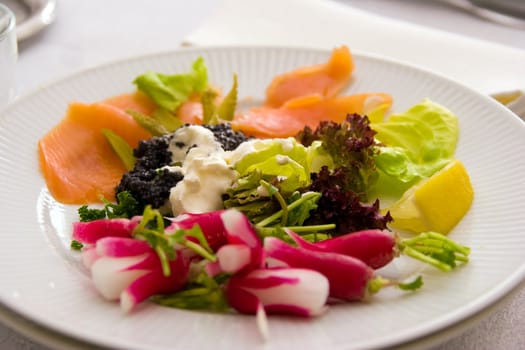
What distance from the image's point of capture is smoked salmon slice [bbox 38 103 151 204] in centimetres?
245

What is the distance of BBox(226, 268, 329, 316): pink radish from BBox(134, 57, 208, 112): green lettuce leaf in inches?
51.8

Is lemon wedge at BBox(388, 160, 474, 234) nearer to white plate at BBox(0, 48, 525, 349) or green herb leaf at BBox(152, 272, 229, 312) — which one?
white plate at BBox(0, 48, 525, 349)

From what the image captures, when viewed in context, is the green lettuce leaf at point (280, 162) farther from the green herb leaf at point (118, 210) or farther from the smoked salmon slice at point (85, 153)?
the smoked salmon slice at point (85, 153)

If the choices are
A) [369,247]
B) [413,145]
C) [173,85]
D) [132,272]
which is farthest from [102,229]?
[413,145]

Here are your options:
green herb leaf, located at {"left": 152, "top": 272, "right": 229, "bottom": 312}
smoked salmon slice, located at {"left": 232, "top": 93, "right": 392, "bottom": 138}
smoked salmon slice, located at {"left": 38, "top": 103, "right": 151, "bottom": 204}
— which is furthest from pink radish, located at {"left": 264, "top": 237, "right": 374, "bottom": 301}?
smoked salmon slice, located at {"left": 232, "top": 93, "right": 392, "bottom": 138}

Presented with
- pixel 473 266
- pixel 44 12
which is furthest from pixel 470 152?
pixel 44 12

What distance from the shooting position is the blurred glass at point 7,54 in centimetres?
289

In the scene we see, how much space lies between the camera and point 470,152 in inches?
99.1

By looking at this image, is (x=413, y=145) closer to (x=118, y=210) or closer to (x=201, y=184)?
(x=201, y=184)

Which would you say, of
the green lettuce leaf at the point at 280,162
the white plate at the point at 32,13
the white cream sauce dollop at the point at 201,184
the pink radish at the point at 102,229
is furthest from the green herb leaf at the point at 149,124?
the white plate at the point at 32,13

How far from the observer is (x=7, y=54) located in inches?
116

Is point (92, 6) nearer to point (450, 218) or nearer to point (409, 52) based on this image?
point (409, 52)

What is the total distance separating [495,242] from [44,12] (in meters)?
2.88

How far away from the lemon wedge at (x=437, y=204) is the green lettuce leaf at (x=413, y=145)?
147mm
